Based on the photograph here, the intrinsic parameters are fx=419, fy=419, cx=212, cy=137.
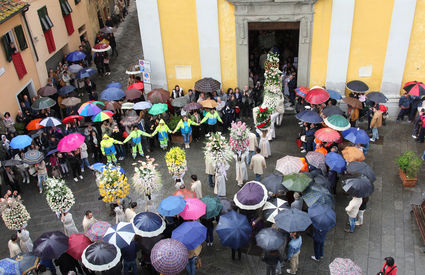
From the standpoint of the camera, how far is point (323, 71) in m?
17.1

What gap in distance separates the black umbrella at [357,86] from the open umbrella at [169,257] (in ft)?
33.2

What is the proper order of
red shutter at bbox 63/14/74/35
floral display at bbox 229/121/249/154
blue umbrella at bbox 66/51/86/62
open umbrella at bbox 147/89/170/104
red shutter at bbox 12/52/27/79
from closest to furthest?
floral display at bbox 229/121/249/154 → open umbrella at bbox 147/89/170/104 → red shutter at bbox 12/52/27/79 → blue umbrella at bbox 66/51/86/62 → red shutter at bbox 63/14/74/35

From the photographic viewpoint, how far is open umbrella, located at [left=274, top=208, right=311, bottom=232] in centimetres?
967

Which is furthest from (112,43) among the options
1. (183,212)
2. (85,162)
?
(183,212)

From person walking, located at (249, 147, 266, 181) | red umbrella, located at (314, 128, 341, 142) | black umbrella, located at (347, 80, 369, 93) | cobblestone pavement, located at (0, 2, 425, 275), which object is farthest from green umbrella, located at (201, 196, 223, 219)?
black umbrella, located at (347, 80, 369, 93)

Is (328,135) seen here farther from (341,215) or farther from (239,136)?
(239,136)

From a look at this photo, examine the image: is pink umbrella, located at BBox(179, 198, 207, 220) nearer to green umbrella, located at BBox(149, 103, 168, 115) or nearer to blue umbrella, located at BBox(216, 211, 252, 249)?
blue umbrella, located at BBox(216, 211, 252, 249)

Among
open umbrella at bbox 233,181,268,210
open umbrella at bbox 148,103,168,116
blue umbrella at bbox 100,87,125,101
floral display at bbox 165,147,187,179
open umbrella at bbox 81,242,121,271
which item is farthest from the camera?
blue umbrella at bbox 100,87,125,101

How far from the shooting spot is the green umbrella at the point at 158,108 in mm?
15781

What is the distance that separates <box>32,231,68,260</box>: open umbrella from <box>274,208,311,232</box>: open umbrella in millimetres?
5024

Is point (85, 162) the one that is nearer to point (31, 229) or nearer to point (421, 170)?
point (31, 229)

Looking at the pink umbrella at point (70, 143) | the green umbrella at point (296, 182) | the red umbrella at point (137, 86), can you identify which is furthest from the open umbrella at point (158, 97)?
the green umbrella at point (296, 182)

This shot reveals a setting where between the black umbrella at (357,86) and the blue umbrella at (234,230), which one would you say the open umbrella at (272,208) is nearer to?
the blue umbrella at (234,230)

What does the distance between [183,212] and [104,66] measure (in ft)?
48.6
